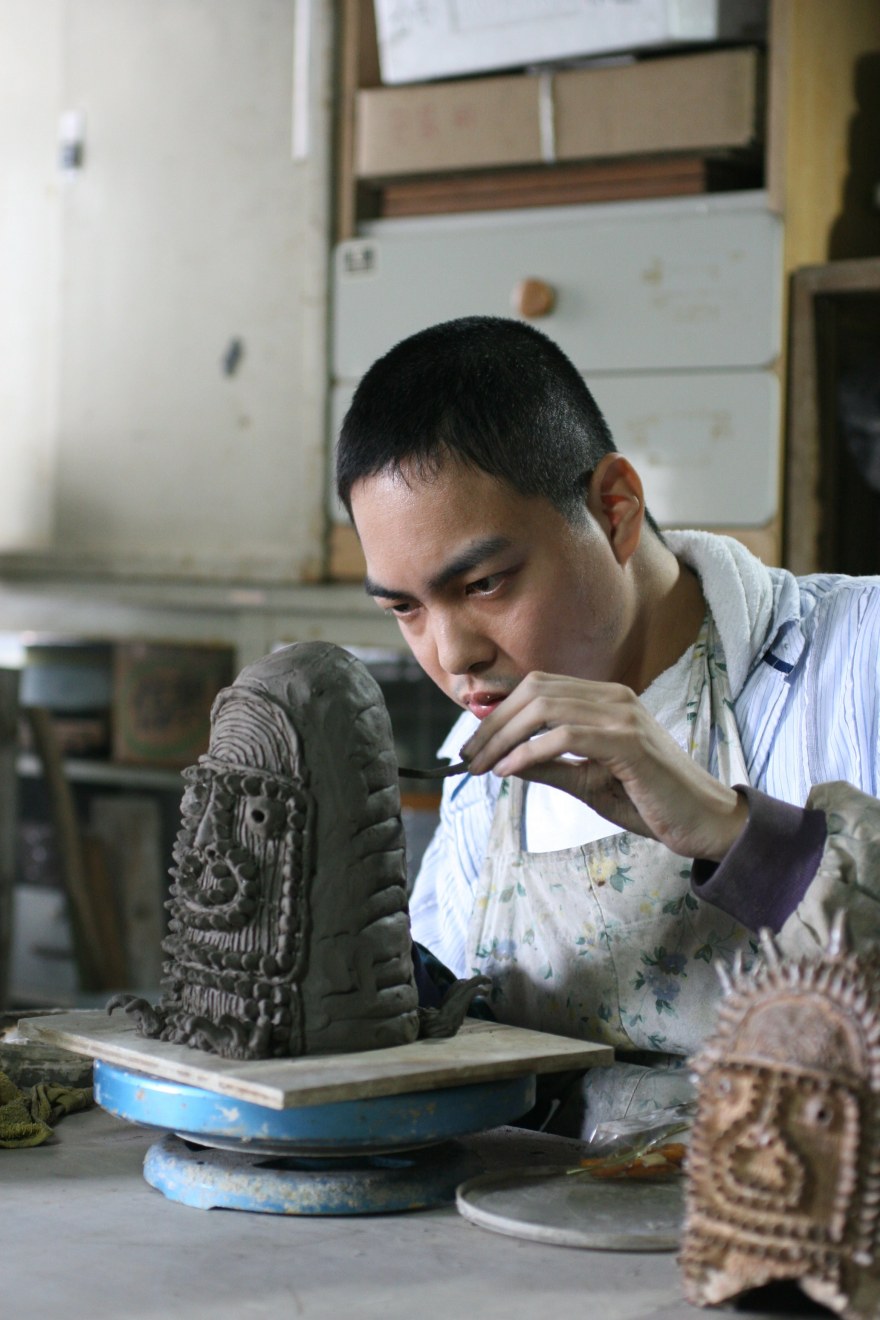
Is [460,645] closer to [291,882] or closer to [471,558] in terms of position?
[471,558]

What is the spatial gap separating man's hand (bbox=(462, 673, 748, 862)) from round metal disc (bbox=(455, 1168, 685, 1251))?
31 cm

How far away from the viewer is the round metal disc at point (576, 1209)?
48.3 inches

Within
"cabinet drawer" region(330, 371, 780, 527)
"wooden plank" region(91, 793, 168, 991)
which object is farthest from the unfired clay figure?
"wooden plank" region(91, 793, 168, 991)

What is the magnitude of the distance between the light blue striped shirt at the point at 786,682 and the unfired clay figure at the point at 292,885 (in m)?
0.42

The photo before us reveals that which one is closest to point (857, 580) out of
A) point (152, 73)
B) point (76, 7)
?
point (152, 73)

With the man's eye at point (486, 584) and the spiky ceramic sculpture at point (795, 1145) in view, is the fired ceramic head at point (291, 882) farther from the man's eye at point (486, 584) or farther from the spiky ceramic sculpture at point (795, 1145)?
the spiky ceramic sculpture at point (795, 1145)

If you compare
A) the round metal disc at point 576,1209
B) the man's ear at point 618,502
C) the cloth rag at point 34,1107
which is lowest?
the cloth rag at point 34,1107

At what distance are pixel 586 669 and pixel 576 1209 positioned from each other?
637mm

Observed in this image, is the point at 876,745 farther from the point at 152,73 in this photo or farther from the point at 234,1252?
the point at 152,73

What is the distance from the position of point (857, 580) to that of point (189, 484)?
6.49 ft

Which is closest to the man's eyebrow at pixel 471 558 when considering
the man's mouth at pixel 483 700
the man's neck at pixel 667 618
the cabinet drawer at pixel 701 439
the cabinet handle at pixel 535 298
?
the man's mouth at pixel 483 700

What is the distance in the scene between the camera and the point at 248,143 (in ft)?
11.3

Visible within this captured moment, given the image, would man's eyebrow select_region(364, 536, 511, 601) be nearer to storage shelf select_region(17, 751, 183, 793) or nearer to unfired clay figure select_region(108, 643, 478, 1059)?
unfired clay figure select_region(108, 643, 478, 1059)

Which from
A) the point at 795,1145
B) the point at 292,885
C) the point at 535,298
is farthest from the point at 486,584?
the point at 535,298
